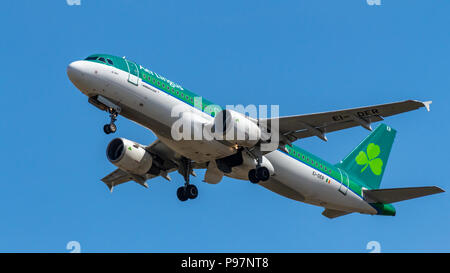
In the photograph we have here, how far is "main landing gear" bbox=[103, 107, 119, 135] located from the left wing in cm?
756

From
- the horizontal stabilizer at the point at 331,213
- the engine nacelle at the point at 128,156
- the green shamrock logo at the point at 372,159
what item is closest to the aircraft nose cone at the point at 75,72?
the engine nacelle at the point at 128,156

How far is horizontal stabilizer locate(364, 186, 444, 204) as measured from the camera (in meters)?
38.4

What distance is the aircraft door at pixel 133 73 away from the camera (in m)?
33.2

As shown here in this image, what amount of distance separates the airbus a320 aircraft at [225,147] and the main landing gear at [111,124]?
5cm

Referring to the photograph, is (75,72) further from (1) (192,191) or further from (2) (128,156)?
(1) (192,191)

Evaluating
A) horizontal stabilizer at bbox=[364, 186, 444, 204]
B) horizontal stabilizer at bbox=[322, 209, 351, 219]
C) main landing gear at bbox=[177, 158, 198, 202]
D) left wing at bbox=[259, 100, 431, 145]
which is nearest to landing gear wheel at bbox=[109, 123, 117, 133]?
main landing gear at bbox=[177, 158, 198, 202]

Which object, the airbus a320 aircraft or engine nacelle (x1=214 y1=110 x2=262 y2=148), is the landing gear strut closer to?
the airbus a320 aircraft

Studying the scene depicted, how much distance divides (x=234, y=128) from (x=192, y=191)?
629 cm

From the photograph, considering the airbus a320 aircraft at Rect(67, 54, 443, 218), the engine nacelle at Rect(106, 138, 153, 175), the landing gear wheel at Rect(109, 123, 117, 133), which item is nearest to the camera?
the landing gear wheel at Rect(109, 123, 117, 133)

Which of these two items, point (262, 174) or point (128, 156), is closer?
point (262, 174)

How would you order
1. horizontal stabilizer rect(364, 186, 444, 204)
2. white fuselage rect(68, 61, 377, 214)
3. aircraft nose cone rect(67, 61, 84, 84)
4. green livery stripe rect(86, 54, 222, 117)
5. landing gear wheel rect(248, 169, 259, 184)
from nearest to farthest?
aircraft nose cone rect(67, 61, 84, 84) → white fuselage rect(68, 61, 377, 214) → green livery stripe rect(86, 54, 222, 117) → landing gear wheel rect(248, 169, 259, 184) → horizontal stabilizer rect(364, 186, 444, 204)

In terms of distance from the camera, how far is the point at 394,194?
40.7 meters

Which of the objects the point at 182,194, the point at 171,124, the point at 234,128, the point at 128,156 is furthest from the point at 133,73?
the point at 182,194

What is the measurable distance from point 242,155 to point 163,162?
5734mm
